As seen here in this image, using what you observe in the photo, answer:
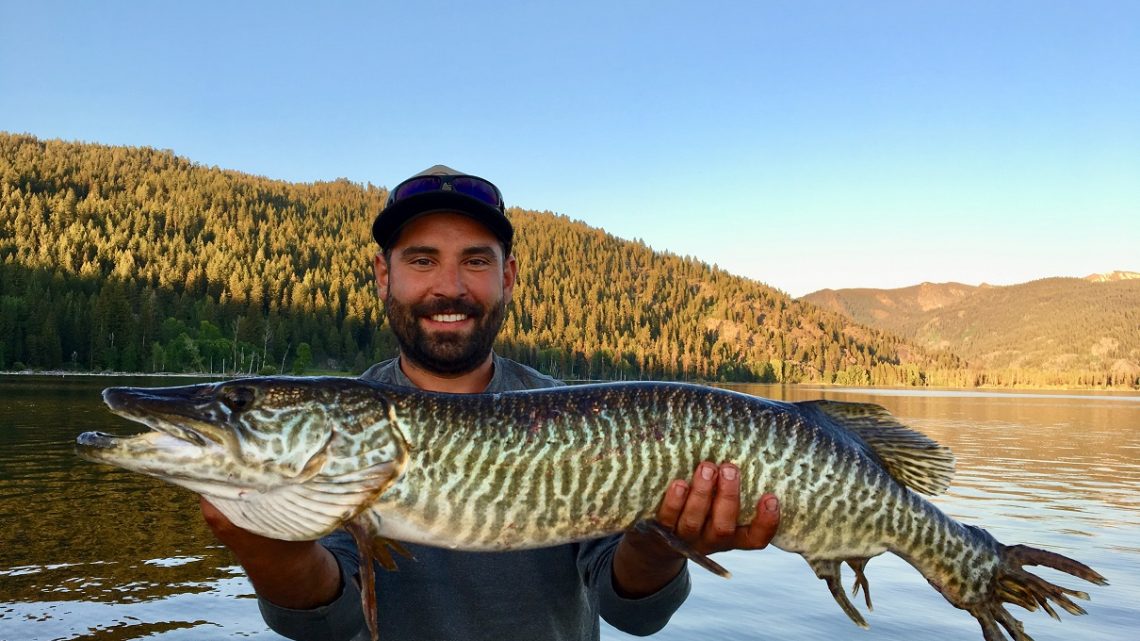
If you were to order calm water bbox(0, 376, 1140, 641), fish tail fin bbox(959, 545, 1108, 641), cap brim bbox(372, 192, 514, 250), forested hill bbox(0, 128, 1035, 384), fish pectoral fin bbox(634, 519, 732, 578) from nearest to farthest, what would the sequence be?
fish pectoral fin bbox(634, 519, 732, 578), fish tail fin bbox(959, 545, 1108, 641), cap brim bbox(372, 192, 514, 250), calm water bbox(0, 376, 1140, 641), forested hill bbox(0, 128, 1035, 384)

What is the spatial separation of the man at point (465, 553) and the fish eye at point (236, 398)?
333 millimetres

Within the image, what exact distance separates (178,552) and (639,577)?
1209 cm

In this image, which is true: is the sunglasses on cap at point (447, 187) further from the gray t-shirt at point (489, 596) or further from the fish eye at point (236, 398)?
the gray t-shirt at point (489, 596)

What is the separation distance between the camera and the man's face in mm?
4047

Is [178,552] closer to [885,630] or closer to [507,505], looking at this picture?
[885,630]

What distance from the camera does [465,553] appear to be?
3.50 metres

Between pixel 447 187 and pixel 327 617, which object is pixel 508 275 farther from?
pixel 327 617

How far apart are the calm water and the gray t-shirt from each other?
6.02m

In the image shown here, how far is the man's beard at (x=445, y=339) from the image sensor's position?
4.04m

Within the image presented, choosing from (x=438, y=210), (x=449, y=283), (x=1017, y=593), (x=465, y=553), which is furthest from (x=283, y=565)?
(x=1017, y=593)

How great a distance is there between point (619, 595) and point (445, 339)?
1.43m

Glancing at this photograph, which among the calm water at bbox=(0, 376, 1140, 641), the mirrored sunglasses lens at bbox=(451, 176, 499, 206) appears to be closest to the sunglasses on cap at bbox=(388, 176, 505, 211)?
the mirrored sunglasses lens at bbox=(451, 176, 499, 206)

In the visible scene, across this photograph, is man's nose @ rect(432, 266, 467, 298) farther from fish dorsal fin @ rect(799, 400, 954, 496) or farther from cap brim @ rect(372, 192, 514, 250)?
fish dorsal fin @ rect(799, 400, 954, 496)

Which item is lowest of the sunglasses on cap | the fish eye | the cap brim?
the fish eye
